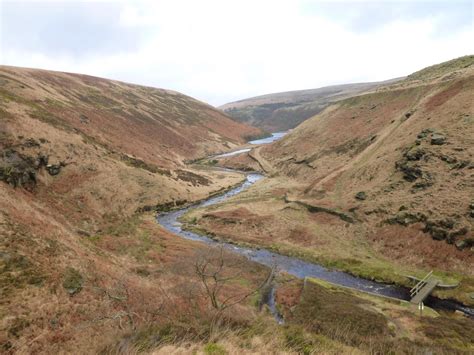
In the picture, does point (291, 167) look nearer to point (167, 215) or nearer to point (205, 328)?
point (167, 215)

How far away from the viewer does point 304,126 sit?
113625mm

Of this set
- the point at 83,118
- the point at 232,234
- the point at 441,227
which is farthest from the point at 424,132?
the point at 83,118

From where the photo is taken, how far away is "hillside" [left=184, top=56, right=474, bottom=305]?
118ft

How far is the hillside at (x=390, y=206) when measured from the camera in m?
36.0

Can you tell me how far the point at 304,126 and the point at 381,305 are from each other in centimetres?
9074

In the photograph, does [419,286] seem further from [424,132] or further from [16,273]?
[16,273]

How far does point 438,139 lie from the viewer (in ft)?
→ 156

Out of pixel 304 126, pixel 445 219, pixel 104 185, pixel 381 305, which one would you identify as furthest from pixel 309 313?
pixel 304 126

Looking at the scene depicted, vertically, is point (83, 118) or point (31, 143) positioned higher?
point (83, 118)

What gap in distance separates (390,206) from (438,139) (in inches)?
535

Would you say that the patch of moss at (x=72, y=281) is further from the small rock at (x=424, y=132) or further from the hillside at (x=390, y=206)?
the small rock at (x=424, y=132)

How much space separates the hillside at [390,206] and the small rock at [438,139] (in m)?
0.13

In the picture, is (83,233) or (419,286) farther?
(83,233)

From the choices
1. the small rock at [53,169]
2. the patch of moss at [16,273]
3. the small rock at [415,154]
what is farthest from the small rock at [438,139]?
the small rock at [53,169]
